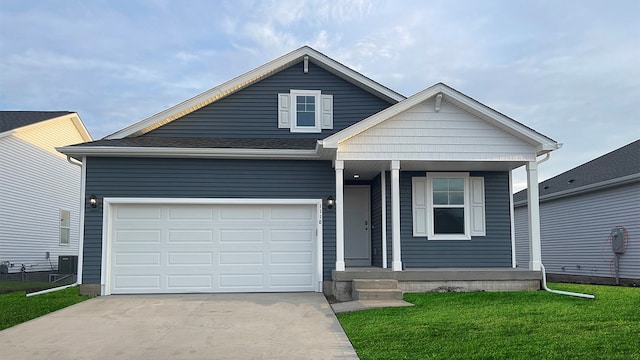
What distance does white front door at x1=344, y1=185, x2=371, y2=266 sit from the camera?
43.0 ft

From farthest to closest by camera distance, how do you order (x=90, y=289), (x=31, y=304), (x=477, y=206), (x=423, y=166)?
(x=477, y=206) < (x=423, y=166) < (x=90, y=289) < (x=31, y=304)

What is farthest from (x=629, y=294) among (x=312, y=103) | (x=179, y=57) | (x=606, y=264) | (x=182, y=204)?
(x=179, y=57)

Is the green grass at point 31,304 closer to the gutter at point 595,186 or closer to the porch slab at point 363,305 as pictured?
the porch slab at point 363,305

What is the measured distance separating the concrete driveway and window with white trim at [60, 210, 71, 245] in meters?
10.4

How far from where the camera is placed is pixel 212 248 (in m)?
11.5

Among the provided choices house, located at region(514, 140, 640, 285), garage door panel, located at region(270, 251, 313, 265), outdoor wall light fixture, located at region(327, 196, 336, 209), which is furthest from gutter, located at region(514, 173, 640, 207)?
garage door panel, located at region(270, 251, 313, 265)

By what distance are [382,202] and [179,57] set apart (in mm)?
9355

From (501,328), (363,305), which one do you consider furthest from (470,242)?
(501,328)

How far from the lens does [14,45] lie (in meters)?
18.1

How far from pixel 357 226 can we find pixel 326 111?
284 cm

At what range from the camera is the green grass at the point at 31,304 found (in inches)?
343

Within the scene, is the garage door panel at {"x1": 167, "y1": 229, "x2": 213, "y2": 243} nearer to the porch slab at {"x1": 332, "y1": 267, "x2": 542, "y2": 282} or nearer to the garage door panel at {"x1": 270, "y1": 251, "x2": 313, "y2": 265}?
the garage door panel at {"x1": 270, "y1": 251, "x2": 313, "y2": 265}

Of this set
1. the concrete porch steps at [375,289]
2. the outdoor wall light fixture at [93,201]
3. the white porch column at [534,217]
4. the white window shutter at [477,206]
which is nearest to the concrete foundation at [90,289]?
the outdoor wall light fixture at [93,201]

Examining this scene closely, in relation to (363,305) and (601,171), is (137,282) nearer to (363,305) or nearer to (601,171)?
(363,305)
